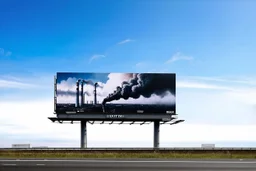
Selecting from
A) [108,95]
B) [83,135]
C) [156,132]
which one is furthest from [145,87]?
[83,135]

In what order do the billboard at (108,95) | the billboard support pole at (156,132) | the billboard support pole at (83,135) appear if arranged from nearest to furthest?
the billboard support pole at (83,135) → the billboard support pole at (156,132) → the billboard at (108,95)

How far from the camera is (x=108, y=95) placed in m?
48.8

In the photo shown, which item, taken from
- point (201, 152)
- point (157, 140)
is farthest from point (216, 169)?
point (157, 140)

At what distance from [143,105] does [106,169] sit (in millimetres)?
30351

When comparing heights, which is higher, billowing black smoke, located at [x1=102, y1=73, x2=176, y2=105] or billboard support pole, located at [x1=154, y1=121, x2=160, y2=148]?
billowing black smoke, located at [x1=102, y1=73, x2=176, y2=105]

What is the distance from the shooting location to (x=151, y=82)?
5003 centimetres

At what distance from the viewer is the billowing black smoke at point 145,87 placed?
1932 inches

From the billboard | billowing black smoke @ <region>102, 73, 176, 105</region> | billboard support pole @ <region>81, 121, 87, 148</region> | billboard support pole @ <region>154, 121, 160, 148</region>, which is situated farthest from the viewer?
billowing black smoke @ <region>102, 73, 176, 105</region>

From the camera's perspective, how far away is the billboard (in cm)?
Result: 4834

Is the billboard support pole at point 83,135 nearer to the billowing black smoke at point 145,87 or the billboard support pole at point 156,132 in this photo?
the billowing black smoke at point 145,87

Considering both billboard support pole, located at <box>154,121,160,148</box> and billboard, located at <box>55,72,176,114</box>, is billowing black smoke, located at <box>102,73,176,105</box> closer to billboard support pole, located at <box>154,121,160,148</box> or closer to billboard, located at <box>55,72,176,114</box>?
billboard, located at <box>55,72,176,114</box>

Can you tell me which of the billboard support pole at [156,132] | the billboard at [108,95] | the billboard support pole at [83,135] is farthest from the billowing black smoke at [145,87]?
the billboard support pole at [156,132]

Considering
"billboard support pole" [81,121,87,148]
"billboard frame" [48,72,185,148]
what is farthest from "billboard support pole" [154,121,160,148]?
"billboard support pole" [81,121,87,148]

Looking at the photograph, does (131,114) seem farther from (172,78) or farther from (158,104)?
(172,78)
